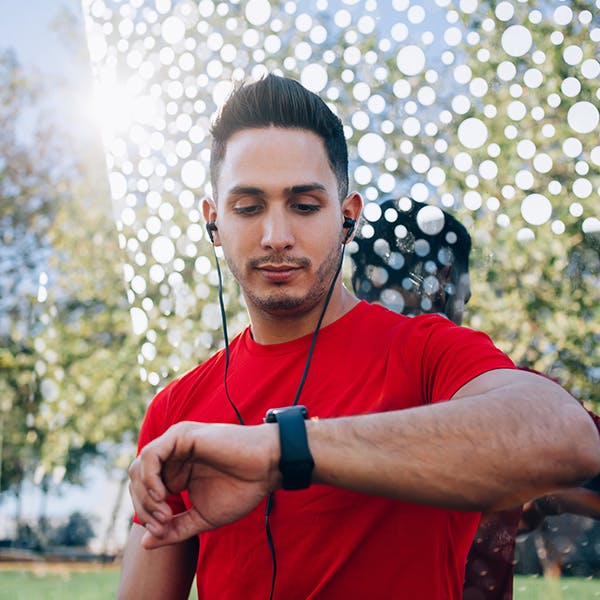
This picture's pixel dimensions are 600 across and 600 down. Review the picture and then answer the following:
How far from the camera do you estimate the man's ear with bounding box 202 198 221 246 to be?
185 cm

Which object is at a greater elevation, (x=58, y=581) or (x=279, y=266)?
(x=279, y=266)

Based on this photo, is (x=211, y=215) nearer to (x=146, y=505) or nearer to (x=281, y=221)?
(x=281, y=221)

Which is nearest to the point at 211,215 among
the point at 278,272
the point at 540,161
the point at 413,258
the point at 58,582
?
the point at 278,272

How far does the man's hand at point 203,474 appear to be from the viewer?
111cm

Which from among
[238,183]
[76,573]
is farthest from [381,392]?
[76,573]

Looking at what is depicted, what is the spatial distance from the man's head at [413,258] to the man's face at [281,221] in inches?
25.1

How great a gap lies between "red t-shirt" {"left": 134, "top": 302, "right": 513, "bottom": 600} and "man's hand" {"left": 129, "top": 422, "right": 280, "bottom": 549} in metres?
0.32

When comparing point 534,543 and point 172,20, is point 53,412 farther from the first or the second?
point 534,543

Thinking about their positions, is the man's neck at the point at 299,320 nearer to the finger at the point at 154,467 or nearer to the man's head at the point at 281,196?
the man's head at the point at 281,196

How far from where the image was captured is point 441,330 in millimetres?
1448

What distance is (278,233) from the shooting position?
1.56 metres

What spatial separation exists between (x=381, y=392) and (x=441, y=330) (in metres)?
0.17

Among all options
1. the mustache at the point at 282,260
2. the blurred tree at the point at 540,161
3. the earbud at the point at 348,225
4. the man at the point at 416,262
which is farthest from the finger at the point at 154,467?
the blurred tree at the point at 540,161

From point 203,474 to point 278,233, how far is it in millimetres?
558
